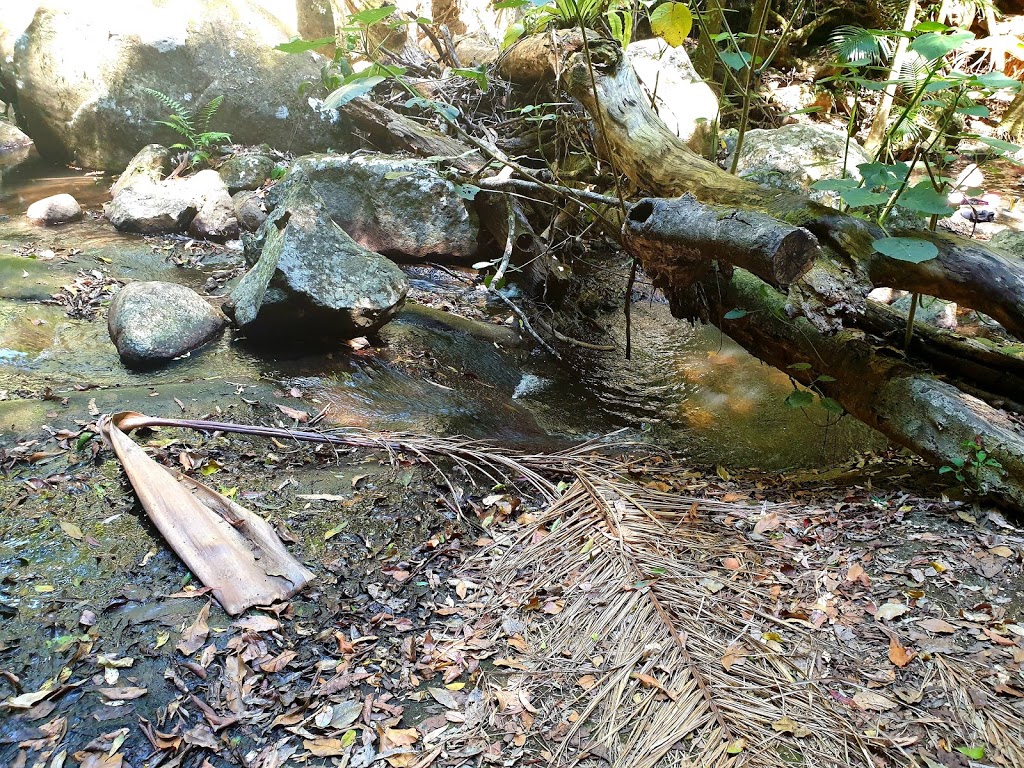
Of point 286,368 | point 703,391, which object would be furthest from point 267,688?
point 703,391

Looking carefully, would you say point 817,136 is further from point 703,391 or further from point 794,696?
point 794,696

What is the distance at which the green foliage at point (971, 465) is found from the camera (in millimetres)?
2514

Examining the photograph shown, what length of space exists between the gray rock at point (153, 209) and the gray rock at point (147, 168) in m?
0.29

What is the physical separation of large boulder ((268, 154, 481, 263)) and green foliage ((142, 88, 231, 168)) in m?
1.85

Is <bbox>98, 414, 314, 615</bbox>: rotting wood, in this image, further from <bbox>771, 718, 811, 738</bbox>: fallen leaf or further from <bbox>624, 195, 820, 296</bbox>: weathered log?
<bbox>624, 195, 820, 296</bbox>: weathered log

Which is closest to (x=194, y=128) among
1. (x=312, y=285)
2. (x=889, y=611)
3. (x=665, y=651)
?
(x=312, y=285)

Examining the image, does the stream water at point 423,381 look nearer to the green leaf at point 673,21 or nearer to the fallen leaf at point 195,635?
the fallen leaf at point 195,635

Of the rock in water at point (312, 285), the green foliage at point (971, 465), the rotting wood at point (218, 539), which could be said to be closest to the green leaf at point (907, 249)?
the green foliage at point (971, 465)

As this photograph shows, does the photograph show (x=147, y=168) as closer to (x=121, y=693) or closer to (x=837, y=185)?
(x=121, y=693)

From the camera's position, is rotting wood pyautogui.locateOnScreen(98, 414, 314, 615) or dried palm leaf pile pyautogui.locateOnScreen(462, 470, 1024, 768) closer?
dried palm leaf pile pyautogui.locateOnScreen(462, 470, 1024, 768)

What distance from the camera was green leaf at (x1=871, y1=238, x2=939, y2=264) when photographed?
2.25 meters

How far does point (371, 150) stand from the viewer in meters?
6.80

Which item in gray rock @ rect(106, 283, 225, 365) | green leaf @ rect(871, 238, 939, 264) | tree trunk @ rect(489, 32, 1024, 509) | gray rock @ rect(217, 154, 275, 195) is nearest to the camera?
green leaf @ rect(871, 238, 939, 264)

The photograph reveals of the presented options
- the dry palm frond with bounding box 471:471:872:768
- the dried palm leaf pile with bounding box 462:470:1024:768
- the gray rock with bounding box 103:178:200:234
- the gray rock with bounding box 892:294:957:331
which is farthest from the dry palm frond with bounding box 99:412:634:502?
the gray rock with bounding box 103:178:200:234
